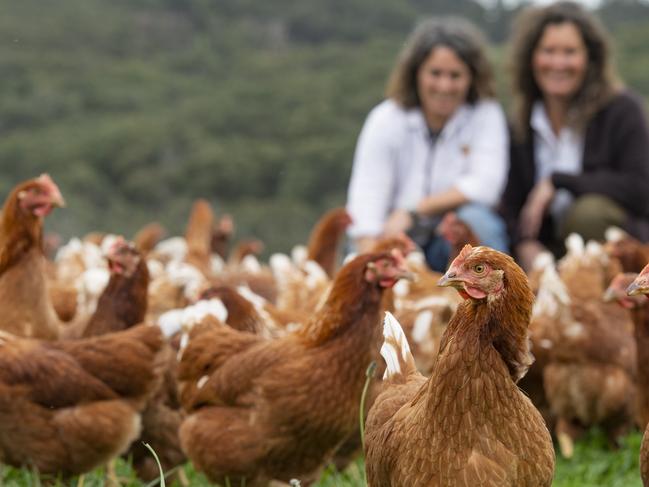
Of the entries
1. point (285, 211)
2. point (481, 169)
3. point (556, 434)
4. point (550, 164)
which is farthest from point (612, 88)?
point (285, 211)

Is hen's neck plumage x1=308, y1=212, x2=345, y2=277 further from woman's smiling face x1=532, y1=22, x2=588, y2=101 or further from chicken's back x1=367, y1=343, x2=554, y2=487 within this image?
chicken's back x1=367, y1=343, x2=554, y2=487

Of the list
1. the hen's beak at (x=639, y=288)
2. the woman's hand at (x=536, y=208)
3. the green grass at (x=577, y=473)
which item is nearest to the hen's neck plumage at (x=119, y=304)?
the green grass at (x=577, y=473)

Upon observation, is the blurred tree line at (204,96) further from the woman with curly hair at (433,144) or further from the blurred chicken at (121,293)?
the blurred chicken at (121,293)

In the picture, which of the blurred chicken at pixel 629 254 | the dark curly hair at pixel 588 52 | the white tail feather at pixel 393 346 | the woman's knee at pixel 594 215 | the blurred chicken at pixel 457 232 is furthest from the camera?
the dark curly hair at pixel 588 52

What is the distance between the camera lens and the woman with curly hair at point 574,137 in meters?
5.50

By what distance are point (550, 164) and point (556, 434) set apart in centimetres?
191

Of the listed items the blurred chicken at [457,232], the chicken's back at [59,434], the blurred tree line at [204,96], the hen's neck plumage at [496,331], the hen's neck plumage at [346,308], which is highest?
the hen's neck plumage at [496,331]

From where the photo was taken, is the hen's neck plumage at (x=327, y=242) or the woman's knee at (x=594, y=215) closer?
the woman's knee at (x=594, y=215)

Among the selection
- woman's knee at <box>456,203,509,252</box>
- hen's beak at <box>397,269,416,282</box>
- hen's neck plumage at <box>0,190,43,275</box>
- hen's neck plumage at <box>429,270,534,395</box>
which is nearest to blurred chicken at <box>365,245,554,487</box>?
hen's neck plumage at <box>429,270,534,395</box>

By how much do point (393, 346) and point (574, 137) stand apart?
10.9 feet

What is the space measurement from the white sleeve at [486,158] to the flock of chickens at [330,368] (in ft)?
2.04

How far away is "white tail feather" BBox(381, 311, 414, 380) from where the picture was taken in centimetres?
265

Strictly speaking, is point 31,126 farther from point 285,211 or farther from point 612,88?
point 612,88

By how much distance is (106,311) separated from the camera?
12.6ft
